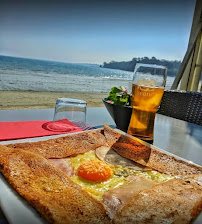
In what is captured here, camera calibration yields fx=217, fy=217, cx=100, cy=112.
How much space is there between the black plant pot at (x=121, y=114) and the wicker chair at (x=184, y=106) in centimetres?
123

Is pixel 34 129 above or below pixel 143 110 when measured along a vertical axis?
below

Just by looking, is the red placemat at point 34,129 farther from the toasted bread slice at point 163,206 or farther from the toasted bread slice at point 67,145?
the toasted bread slice at point 163,206

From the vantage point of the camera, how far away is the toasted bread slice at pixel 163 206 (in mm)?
504

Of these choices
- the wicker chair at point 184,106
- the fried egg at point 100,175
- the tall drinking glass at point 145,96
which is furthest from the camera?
the wicker chair at point 184,106

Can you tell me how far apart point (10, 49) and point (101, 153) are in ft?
107

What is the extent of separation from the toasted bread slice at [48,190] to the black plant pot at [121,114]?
23.1 inches

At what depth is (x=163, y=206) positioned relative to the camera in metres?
0.56

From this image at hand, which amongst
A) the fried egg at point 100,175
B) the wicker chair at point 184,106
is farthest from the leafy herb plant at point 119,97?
the wicker chair at point 184,106

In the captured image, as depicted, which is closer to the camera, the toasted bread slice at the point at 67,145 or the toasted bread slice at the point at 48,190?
the toasted bread slice at the point at 48,190

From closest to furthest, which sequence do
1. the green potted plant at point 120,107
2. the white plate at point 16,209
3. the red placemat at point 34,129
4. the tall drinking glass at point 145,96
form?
the white plate at point 16,209 → the red placemat at point 34,129 → the tall drinking glass at point 145,96 → the green potted plant at point 120,107

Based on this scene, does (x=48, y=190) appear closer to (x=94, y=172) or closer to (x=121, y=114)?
(x=94, y=172)

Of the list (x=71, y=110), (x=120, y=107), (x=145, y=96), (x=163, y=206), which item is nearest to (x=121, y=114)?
(x=120, y=107)

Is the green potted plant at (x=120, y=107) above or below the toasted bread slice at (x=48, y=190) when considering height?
above

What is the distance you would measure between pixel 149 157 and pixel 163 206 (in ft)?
1.14
